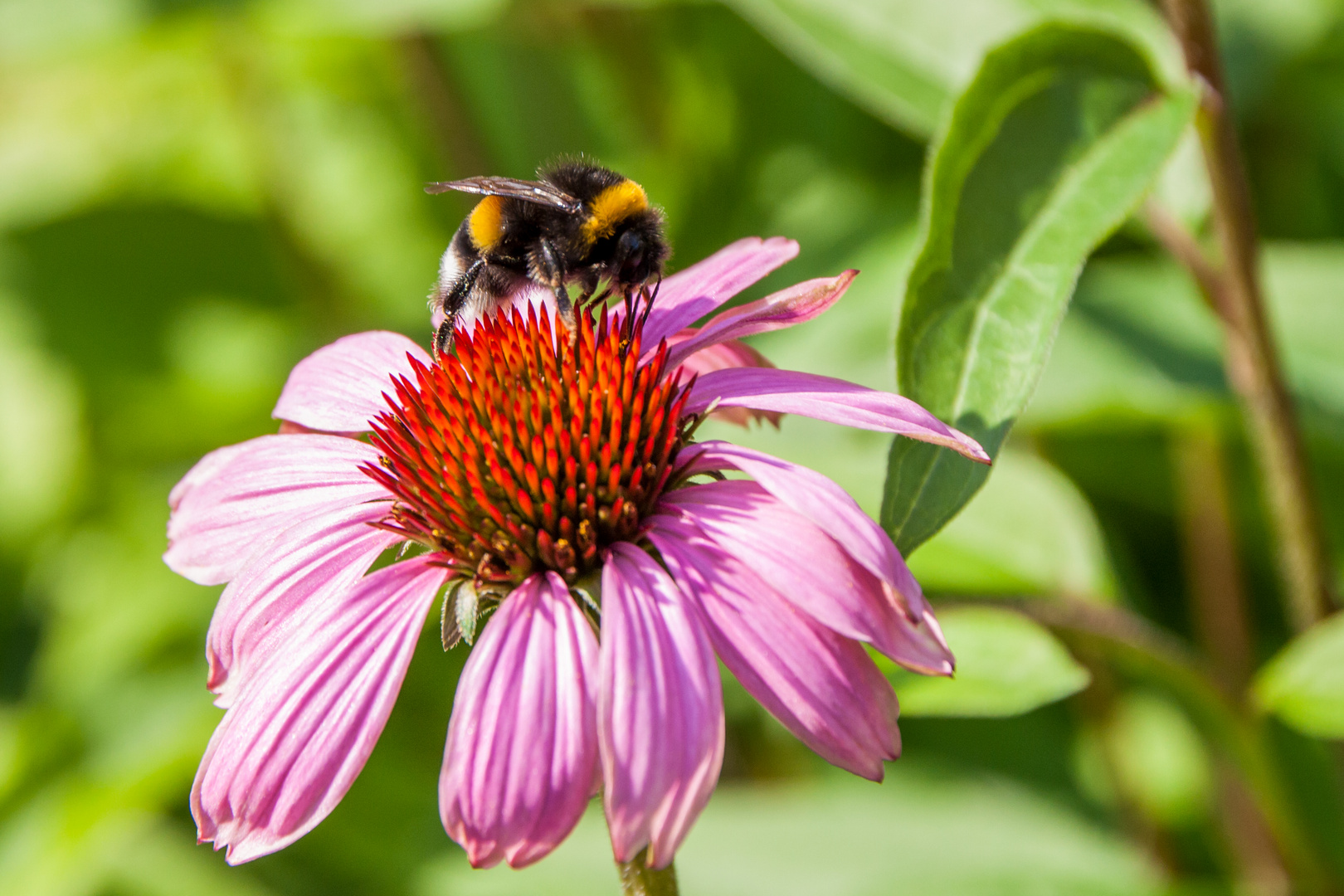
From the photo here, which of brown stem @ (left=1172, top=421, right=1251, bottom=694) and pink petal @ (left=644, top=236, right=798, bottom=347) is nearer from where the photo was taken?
pink petal @ (left=644, top=236, right=798, bottom=347)

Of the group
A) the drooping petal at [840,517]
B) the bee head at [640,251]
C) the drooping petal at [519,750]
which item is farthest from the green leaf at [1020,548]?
the drooping petal at [519,750]

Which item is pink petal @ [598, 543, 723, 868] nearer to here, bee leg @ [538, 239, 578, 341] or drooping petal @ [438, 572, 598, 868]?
drooping petal @ [438, 572, 598, 868]

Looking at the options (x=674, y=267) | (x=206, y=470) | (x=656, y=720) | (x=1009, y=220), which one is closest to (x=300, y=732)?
(x=656, y=720)

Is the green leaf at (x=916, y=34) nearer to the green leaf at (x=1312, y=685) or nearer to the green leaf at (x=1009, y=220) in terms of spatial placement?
the green leaf at (x=1009, y=220)

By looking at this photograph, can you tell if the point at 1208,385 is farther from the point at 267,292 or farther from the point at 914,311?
the point at 267,292

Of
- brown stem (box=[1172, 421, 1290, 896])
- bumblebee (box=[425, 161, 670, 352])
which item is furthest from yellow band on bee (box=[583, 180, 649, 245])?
brown stem (box=[1172, 421, 1290, 896])
